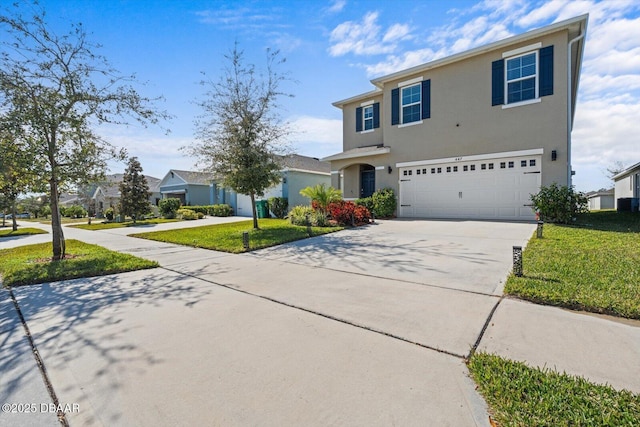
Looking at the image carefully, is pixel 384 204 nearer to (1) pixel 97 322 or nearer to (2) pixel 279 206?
(2) pixel 279 206

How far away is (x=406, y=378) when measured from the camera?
2197 mm

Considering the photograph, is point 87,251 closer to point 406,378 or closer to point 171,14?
point 171,14

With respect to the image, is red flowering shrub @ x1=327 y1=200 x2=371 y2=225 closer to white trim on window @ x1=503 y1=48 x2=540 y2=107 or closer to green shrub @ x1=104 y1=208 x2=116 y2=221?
white trim on window @ x1=503 y1=48 x2=540 y2=107

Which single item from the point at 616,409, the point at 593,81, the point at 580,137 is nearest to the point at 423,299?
the point at 616,409

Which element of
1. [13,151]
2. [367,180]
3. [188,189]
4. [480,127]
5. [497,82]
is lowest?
[13,151]

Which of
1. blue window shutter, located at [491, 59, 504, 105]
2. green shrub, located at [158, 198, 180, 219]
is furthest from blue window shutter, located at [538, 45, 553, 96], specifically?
green shrub, located at [158, 198, 180, 219]

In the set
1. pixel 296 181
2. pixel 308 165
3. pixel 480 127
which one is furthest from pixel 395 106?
pixel 308 165

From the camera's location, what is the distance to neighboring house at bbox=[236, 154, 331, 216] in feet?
64.1

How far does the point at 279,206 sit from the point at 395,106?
9140 millimetres

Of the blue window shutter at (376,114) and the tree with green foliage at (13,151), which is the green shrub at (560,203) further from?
the tree with green foliage at (13,151)

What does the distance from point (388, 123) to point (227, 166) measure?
28.6 ft

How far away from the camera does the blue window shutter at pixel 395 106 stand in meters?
14.9

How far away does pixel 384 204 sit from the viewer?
562 inches

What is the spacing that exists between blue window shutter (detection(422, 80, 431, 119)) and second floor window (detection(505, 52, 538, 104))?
10.1 feet
